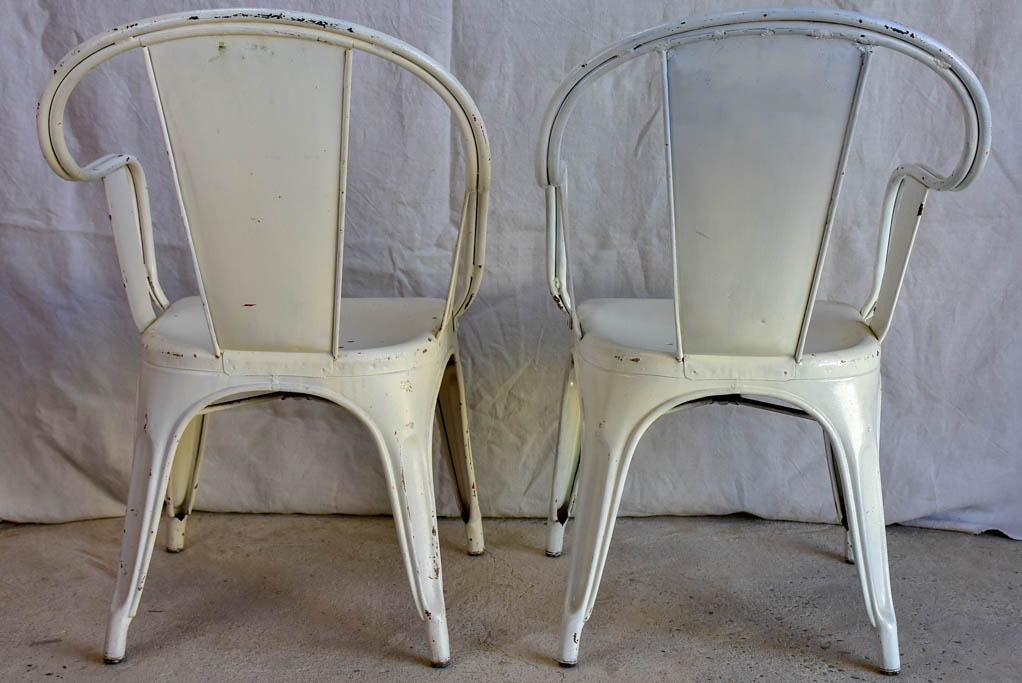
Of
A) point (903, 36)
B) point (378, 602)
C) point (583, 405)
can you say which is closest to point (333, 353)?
point (583, 405)

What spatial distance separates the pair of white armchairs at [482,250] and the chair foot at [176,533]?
34 centimetres

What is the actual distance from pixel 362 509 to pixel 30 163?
83 cm

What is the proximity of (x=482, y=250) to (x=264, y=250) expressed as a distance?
301mm

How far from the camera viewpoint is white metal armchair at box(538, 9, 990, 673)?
1046 millimetres

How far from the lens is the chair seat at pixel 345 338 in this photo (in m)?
1.22

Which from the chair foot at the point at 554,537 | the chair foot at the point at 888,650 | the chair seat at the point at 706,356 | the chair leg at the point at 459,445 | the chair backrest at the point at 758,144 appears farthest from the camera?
the chair foot at the point at 554,537

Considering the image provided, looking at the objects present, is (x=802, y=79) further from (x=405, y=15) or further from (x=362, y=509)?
(x=362, y=509)

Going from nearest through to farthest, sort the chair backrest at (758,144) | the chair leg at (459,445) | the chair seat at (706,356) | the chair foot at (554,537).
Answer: the chair backrest at (758,144) → the chair seat at (706,356) → the chair leg at (459,445) → the chair foot at (554,537)

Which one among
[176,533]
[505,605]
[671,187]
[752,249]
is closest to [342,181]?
[671,187]

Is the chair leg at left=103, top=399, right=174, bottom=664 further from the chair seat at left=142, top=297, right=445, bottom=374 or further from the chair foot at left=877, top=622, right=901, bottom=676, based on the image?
the chair foot at left=877, top=622, right=901, bottom=676

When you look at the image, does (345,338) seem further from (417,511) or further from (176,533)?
(176,533)

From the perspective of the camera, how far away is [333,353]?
121 cm

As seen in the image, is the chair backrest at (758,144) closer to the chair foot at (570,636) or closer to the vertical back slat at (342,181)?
the vertical back slat at (342,181)

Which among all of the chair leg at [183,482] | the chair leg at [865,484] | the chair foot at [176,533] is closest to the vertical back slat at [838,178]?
the chair leg at [865,484]
